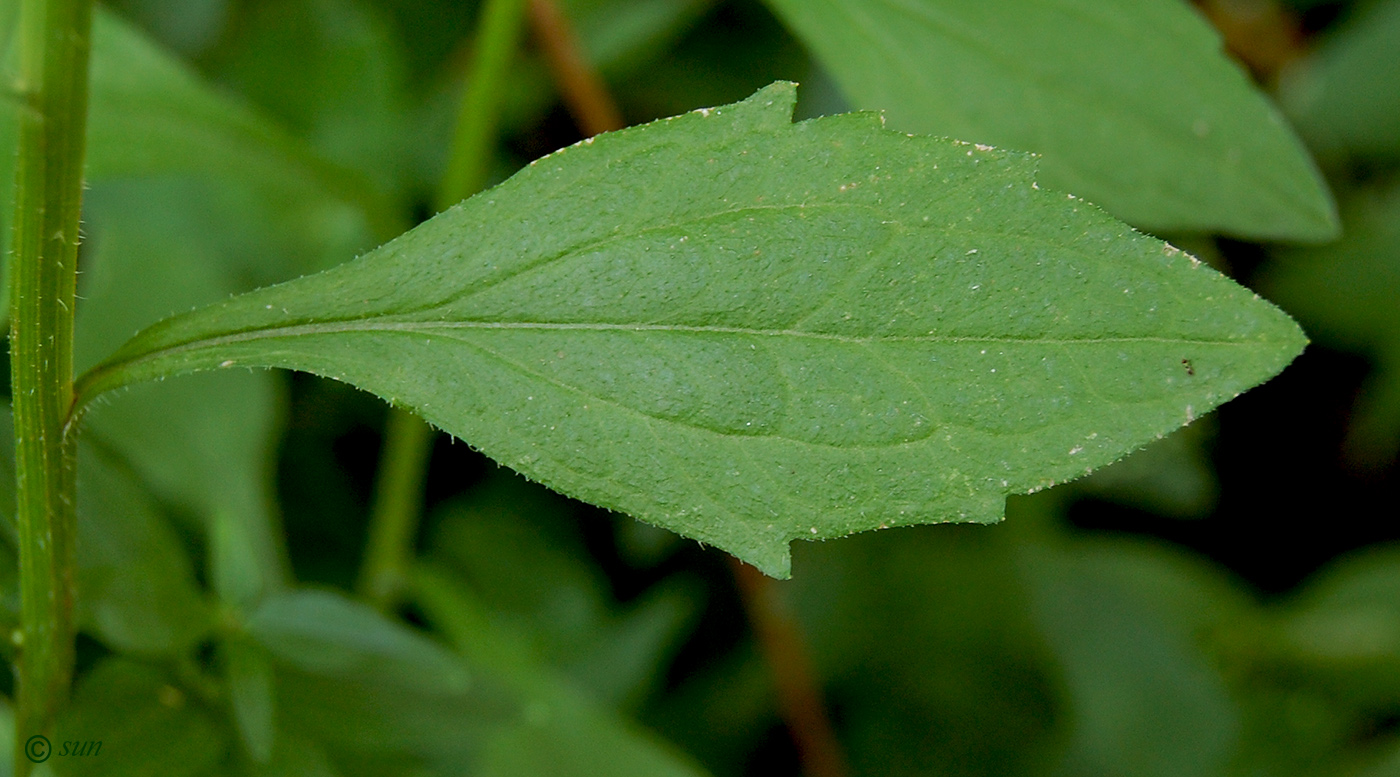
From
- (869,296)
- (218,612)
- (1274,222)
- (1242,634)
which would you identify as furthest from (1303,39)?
(218,612)

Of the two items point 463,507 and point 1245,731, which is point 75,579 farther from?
point 1245,731

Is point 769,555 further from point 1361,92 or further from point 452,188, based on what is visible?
point 1361,92

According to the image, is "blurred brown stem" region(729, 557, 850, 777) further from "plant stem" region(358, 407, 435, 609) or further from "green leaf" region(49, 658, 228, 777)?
"green leaf" region(49, 658, 228, 777)

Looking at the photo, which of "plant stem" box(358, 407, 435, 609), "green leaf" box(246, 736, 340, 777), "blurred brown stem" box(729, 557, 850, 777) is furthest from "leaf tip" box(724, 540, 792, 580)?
"blurred brown stem" box(729, 557, 850, 777)

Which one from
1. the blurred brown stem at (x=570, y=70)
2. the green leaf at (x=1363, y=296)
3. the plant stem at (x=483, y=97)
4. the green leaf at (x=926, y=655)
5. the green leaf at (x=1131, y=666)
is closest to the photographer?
the plant stem at (x=483, y=97)

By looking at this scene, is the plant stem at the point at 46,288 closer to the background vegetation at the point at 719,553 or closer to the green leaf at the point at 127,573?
the green leaf at the point at 127,573

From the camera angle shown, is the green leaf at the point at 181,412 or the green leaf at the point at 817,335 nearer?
the green leaf at the point at 817,335

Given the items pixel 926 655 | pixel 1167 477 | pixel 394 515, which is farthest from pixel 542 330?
pixel 1167 477

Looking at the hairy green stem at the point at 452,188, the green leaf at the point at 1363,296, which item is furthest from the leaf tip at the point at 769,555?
the green leaf at the point at 1363,296
